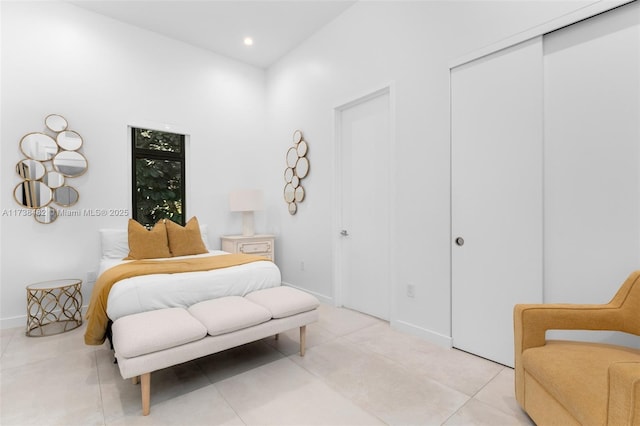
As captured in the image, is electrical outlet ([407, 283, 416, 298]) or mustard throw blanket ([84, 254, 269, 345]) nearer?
mustard throw blanket ([84, 254, 269, 345])

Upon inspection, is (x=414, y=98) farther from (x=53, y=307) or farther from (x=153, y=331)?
(x=53, y=307)

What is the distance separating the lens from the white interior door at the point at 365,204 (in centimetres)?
317

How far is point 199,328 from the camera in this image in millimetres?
1904

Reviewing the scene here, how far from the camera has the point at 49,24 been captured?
3225mm

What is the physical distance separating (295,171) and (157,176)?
1808 millimetres

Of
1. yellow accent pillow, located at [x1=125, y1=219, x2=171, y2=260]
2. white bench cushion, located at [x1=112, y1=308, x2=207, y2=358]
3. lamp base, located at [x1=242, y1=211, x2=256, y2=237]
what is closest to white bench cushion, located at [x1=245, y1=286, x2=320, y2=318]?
white bench cushion, located at [x1=112, y1=308, x2=207, y2=358]

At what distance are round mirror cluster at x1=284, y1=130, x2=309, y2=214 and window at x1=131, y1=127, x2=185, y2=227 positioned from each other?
1.43 m

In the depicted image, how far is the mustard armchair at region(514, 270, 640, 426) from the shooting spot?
986 mm

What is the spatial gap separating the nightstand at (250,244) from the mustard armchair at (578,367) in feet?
10.4

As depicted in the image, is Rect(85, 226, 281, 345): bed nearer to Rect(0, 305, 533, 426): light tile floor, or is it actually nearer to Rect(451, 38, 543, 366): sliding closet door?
Rect(0, 305, 533, 426): light tile floor

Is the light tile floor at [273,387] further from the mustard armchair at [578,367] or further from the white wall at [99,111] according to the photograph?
the white wall at [99,111]

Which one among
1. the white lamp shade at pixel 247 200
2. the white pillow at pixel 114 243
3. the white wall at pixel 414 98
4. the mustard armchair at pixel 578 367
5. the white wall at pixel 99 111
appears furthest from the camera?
the white lamp shade at pixel 247 200

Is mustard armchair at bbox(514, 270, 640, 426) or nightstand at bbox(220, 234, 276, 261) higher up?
nightstand at bbox(220, 234, 276, 261)

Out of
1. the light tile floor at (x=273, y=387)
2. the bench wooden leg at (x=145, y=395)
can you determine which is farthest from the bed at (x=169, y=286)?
the bench wooden leg at (x=145, y=395)
